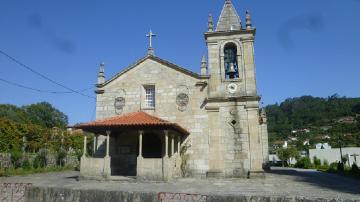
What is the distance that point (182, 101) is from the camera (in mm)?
20406

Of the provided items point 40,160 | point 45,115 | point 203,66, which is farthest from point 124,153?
point 45,115

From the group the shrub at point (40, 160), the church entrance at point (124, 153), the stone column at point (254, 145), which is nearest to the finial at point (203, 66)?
the stone column at point (254, 145)

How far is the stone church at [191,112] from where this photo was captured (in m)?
18.8

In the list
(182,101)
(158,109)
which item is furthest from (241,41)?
(158,109)

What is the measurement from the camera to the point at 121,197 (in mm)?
6559

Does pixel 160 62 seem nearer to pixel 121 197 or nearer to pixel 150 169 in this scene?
pixel 150 169

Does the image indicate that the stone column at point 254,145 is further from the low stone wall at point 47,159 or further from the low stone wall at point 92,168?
the low stone wall at point 47,159

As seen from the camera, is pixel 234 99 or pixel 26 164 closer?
pixel 234 99

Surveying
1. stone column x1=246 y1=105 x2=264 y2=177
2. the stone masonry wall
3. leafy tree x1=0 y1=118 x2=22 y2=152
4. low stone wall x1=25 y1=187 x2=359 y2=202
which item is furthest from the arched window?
leafy tree x1=0 y1=118 x2=22 y2=152

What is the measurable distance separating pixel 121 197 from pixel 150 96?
1520 centimetres

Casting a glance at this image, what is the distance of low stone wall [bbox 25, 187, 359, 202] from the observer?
5816 mm

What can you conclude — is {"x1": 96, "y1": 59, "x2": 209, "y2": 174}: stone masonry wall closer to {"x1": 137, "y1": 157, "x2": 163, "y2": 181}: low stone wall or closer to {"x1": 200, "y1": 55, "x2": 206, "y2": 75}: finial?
{"x1": 200, "y1": 55, "x2": 206, "y2": 75}: finial

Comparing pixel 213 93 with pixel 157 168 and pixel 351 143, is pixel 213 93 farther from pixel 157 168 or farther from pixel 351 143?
pixel 351 143

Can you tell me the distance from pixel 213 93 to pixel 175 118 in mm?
2996
